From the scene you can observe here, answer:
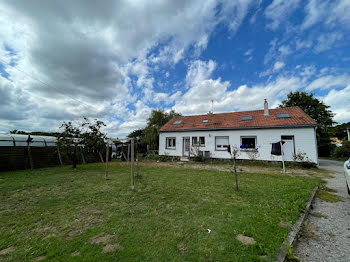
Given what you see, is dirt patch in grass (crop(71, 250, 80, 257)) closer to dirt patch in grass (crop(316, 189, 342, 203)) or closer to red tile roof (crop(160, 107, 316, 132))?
dirt patch in grass (crop(316, 189, 342, 203))

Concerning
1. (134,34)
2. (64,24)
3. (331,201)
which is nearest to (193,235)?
(331,201)

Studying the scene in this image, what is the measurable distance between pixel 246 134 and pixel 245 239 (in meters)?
11.1

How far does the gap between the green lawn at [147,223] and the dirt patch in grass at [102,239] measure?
17 mm

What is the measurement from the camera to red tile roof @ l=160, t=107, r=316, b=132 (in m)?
11.0

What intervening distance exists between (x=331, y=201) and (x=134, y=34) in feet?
34.4

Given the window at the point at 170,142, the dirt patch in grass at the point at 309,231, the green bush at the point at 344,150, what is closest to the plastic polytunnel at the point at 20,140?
the window at the point at 170,142

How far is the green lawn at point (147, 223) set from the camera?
208cm

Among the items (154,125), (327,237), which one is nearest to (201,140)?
(154,125)

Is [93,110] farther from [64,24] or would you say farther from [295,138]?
[295,138]

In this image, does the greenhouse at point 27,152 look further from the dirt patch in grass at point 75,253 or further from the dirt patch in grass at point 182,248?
the dirt patch in grass at point 182,248

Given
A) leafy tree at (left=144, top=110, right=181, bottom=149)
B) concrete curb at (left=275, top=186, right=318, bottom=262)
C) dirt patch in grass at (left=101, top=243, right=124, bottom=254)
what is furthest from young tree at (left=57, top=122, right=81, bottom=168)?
concrete curb at (left=275, top=186, right=318, bottom=262)

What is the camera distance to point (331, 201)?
4312mm

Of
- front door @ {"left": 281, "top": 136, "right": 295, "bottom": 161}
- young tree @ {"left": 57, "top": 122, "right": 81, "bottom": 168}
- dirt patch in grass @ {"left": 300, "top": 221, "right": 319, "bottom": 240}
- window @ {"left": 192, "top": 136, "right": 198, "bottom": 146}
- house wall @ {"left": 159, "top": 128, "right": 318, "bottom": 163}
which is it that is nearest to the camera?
dirt patch in grass @ {"left": 300, "top": 221, "right": 319, "bottom": 240}

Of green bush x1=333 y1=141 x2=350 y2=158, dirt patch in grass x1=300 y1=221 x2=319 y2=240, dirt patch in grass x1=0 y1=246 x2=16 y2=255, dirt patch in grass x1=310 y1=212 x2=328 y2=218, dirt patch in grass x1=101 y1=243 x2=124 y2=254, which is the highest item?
green bush x1=333 y1=141 x2=350 y2=158
